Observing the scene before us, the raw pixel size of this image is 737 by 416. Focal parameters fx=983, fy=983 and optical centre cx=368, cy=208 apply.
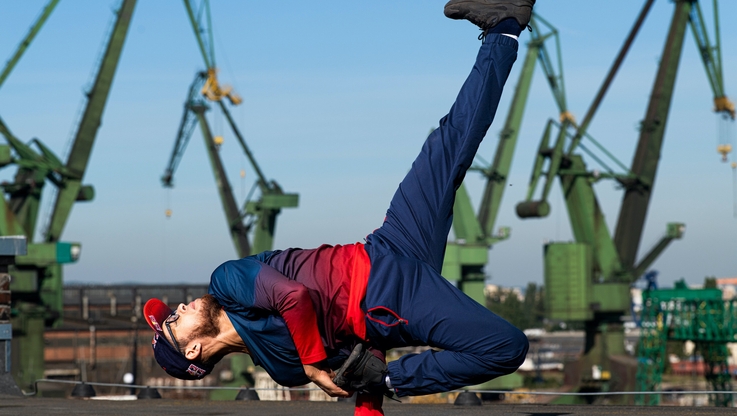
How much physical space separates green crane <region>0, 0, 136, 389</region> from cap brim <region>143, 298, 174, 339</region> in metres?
29.6

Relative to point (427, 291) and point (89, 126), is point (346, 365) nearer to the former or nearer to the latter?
point (427, 291)

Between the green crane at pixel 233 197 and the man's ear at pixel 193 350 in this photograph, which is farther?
the green crane at pixel 233 197

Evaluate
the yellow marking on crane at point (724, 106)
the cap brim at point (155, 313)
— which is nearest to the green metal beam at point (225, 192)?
the yellow marking on crane at point (724, 106)

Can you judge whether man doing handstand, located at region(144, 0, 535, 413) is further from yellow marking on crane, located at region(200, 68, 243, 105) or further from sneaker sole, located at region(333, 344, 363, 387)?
yellow marking on crane, located at region(200, 68, 243, 105)

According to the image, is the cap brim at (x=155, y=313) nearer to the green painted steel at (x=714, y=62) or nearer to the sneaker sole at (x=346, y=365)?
the sneaker sole at (x=346, y=365)

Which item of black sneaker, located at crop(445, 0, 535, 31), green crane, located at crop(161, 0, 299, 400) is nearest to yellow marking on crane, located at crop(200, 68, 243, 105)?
green crane, located at crop(161, 0, 299, 400)

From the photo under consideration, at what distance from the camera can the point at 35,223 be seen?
3478cm

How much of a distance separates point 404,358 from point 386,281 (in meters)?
0.30

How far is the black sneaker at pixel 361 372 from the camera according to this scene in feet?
11.2

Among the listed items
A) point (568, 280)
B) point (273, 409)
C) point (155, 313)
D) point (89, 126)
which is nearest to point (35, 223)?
point (89, 126)

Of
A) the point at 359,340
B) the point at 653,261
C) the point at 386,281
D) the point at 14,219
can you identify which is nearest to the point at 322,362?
the point at 359,340

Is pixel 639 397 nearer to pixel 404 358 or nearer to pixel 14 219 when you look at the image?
pixel 14 219

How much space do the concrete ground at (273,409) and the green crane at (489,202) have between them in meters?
32.3

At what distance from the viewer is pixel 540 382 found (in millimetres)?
69125
